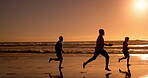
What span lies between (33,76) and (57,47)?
3.72 meters

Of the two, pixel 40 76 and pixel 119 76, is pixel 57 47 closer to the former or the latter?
pixel 40 76

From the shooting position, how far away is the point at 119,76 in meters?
12.5

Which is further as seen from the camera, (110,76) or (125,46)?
(125,46)

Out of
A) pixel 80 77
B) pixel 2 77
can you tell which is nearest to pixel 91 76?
pixel 80 77

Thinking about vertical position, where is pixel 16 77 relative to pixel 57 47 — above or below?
below

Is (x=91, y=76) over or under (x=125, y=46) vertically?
under

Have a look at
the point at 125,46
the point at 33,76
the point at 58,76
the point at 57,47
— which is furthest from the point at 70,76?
the point at 125,46

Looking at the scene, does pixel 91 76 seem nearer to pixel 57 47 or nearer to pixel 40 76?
pixel 40 76

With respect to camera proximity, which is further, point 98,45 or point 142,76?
point 98,45

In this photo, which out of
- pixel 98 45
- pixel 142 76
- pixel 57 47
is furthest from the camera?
pixel 57 47

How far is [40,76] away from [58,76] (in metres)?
0.74

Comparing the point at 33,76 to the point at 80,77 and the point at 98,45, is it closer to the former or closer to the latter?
the point at 80,77

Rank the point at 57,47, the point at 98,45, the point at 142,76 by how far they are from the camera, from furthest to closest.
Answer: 1. the point at 57,47
2. the point at 98,45
3. the point at 142,76

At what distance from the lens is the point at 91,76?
12.7 meters
